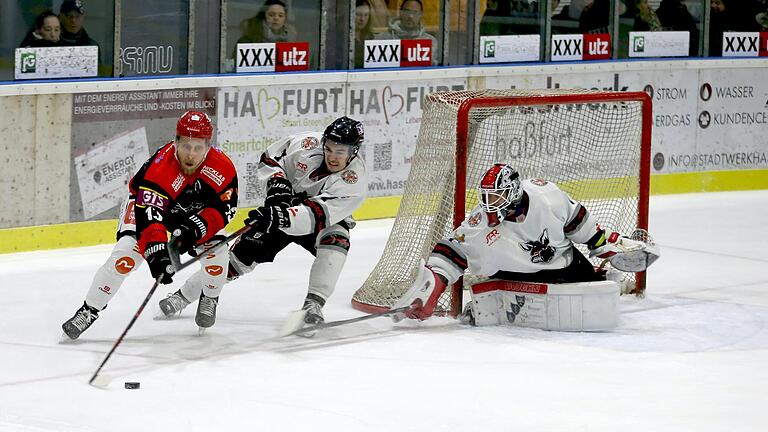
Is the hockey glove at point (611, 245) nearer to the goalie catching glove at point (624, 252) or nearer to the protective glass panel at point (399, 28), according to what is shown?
the goalie catching glove at point (624, 252)

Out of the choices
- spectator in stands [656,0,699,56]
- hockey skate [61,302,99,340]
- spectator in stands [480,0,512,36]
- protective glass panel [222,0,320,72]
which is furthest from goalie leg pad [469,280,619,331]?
spectator in stands [656,0,699,56]

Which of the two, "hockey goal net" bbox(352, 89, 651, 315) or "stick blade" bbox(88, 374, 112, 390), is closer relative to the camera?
"stick blade" bbox(88, 374, 112, 390)

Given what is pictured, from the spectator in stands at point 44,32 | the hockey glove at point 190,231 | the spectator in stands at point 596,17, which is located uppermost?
the spectator in stands at point 596,17

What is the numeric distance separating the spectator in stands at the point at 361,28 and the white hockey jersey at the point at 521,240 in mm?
3336

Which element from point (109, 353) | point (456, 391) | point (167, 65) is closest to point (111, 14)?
point (167, 65)

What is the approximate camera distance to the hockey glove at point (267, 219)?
5461 mm

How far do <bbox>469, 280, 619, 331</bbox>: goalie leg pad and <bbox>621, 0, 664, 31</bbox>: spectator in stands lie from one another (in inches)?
194

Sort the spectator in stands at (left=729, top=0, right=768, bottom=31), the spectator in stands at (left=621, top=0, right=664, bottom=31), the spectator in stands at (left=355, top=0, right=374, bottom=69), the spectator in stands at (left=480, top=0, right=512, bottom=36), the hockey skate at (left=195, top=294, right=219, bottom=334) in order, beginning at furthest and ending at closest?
1. the spectator in stands at (left=729, top=0, right=768, bottom=31)
2. the spectator in stands at (left=621, top=0, right=664, bottom=31)
3. the spectator in stands at (left=480, top=0, right=512, bottom=36)
4. the spectator in stands at (left=355, top=0, right=374, bottom=69)
5. the hockey skate at (left=195, top=294, right=219, bottom=334)

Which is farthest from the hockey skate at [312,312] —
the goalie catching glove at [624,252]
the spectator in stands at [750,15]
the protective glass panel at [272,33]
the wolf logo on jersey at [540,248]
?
the spectator in stands at [750,15]

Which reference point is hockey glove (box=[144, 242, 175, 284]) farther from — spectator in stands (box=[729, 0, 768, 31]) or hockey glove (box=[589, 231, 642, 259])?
spectator in stands (box=[729, 0, 768, 31])

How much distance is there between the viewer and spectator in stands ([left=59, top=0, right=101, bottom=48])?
7582 millimetres

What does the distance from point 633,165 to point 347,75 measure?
7.63 feet

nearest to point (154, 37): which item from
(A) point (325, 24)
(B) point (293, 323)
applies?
(A) point (325, 24)

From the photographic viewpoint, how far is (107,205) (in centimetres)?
761
